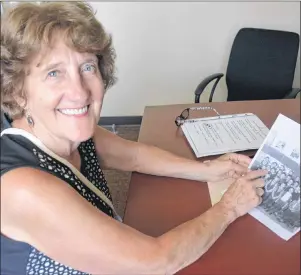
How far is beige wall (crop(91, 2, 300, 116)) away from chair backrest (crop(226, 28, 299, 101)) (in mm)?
438

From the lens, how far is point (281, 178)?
0.65 metres

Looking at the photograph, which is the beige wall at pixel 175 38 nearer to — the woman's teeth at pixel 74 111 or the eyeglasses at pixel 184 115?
the eyeglasses at pixel 184 115

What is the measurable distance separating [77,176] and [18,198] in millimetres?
217

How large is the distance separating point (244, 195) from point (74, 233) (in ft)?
1.30

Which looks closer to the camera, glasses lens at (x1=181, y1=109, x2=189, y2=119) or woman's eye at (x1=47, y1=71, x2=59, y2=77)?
woman's eye at (x1=47, y1=71, x2=59, y2=77)

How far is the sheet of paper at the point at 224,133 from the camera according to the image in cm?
Answer: 116

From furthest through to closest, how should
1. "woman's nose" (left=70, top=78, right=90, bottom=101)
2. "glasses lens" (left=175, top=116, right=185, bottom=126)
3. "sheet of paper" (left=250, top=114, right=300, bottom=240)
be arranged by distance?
"glasses lens" (left=175, top=116, right=185, bottom=126) < "woman's nose" (left=70, top=78, right=90, bottom=101) < "sheet of paper" (left=250, top=114, right=300, bottom=240)

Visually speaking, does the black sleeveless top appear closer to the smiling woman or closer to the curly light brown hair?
the smiling woman

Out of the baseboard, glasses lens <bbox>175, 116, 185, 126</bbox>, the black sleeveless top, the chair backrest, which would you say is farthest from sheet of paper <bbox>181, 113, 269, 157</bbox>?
the baseboard

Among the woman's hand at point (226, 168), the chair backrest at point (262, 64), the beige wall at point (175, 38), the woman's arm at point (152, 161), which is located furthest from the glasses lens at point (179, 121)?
the beige wall at point (175, 38)

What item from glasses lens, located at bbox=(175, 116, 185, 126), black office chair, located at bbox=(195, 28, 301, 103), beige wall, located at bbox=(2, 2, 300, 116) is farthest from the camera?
beige wall, located at bbox=(2, 2, 300, 116)

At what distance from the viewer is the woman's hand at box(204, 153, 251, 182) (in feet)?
3.34

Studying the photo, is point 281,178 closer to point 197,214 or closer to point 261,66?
point 197,214

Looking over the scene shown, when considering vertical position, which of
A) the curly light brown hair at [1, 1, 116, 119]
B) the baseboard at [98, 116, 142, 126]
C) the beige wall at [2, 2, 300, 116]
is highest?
the curly light brown hair at [1, 1, 116, 119]
